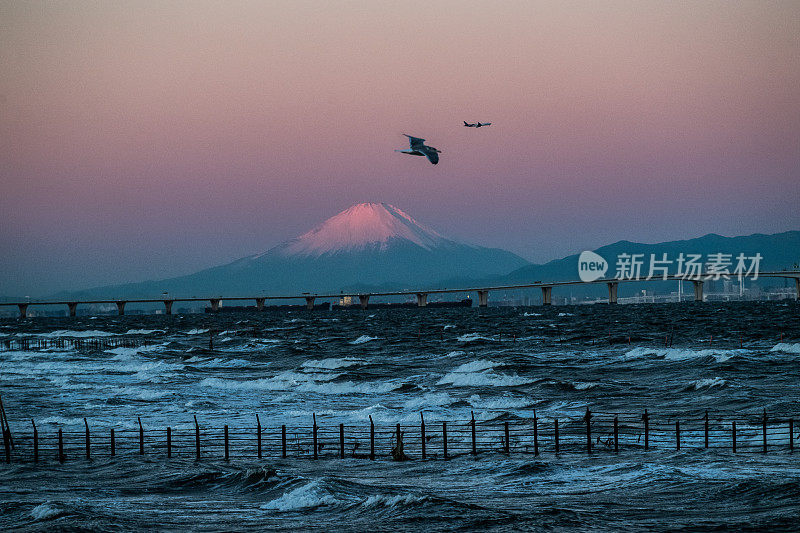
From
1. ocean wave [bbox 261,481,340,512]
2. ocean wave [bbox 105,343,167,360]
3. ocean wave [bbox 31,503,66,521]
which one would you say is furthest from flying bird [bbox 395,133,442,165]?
ocean wave [bbox 105,343,167,360]

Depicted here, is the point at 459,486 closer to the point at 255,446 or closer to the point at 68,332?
the point at 255,446

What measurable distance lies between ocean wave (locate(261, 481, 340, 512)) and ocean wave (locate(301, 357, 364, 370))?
157ft

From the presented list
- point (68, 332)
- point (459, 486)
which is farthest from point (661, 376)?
point (68, 332)

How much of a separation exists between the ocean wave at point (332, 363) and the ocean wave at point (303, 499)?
47755 mm

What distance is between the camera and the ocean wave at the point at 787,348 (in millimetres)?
76500

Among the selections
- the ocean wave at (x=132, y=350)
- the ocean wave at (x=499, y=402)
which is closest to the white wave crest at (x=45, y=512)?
the ocean wave at (x=499, y=402)

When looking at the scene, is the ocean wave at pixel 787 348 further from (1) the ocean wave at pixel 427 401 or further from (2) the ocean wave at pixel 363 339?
(2) the ocean wave at pixel 363 339

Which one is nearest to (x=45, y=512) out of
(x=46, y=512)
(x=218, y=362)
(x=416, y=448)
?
(x=46, y=512)

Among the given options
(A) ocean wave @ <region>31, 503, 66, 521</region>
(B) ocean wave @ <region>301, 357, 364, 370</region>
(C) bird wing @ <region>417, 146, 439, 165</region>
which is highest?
(C) bird wing @ <region>417, 146, 439, 165</region>

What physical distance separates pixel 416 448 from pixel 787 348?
176ft

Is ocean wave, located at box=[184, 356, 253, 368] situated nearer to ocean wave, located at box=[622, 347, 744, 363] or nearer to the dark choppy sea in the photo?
the dark choppy sea

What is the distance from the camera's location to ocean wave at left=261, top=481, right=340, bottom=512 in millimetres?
25766

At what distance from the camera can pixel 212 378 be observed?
218ft

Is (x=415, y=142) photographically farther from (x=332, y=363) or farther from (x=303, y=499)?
(x=332, y=363)
